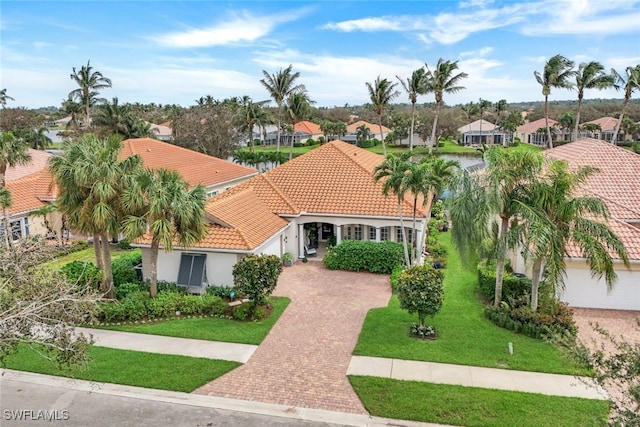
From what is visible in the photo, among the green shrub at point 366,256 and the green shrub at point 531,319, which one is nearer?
the green shrub at point 531,319

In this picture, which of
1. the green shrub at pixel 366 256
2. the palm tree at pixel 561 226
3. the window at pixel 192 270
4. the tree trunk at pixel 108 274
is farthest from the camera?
the green shrub at pixel 366 256

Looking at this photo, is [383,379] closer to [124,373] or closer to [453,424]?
[453,424]

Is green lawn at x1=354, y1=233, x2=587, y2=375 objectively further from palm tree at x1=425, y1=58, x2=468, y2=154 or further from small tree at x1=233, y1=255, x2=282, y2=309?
palm tree at x1=425, y1=58, x2=468, y2=154

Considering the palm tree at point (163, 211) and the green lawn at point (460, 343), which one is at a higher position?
the palm tree at point (163, 211)

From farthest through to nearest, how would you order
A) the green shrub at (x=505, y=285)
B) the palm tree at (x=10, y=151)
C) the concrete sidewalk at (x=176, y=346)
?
the palm tree at (x=10, y=151)
the green shrub at (x=505, y=285)
the concrete sidewalk at (x=176, y=346)

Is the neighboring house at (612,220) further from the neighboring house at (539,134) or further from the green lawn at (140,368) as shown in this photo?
the neighboring house at (539,134)

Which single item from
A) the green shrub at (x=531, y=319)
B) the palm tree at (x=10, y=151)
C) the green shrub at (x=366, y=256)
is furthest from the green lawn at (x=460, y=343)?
the palm tree at (x=10, y=151)
